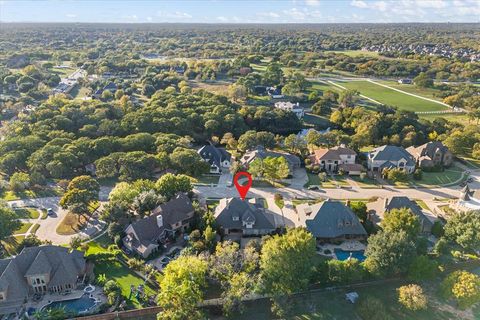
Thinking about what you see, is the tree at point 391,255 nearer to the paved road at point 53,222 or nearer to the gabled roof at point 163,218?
the gabled roof at point 163,218

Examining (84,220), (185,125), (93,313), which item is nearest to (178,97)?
(185,125)

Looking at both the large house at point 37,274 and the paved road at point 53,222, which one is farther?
the paved road at point 53,222

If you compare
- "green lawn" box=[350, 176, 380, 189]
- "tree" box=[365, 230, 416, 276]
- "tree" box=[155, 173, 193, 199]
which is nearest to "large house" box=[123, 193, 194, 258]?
"tree" box=[155, 173, 193, 199]

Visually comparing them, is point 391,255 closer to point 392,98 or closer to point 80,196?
point 80,196

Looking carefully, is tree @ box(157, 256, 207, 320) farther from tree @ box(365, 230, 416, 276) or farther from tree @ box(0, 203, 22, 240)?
tree @ box(0, 203, 22, 240)

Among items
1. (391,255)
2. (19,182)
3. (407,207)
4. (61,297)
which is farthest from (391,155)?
(19,182)

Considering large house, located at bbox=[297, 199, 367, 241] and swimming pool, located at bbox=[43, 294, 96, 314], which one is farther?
large house, located at bbox=[297, 199, 367, 241]

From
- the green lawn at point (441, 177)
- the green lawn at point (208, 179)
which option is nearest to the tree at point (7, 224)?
the green lawn at point (208, 179)
